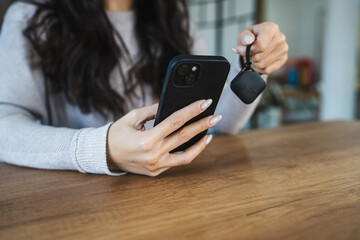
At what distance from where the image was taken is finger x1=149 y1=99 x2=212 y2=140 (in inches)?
17.3

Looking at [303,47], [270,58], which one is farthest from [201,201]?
[303,47]

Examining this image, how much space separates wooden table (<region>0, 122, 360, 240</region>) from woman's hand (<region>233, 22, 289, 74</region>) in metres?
0.18

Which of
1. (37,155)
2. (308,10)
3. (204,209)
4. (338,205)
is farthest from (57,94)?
(308,10)

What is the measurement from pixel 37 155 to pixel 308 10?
6.56m

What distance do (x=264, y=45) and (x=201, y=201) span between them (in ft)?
1.02

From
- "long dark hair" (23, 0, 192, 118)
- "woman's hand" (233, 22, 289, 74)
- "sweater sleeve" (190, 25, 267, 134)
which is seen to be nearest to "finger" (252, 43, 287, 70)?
"woman's hand" (233, 22, 289, 74)

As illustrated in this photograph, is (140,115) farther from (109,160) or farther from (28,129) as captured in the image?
(28,129)

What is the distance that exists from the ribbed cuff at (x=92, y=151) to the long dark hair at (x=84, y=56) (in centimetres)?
32

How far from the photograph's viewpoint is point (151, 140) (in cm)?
44

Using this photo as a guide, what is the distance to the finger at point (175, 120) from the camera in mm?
439

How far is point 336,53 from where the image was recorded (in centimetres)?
310

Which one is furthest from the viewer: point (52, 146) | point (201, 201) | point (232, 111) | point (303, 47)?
point (303, 47)

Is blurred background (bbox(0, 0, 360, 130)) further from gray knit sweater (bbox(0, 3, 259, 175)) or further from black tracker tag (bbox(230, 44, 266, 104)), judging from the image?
black tracker tag (bbox(230, 44, 266, 104))

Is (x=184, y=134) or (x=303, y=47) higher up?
(x=184, y=134)
